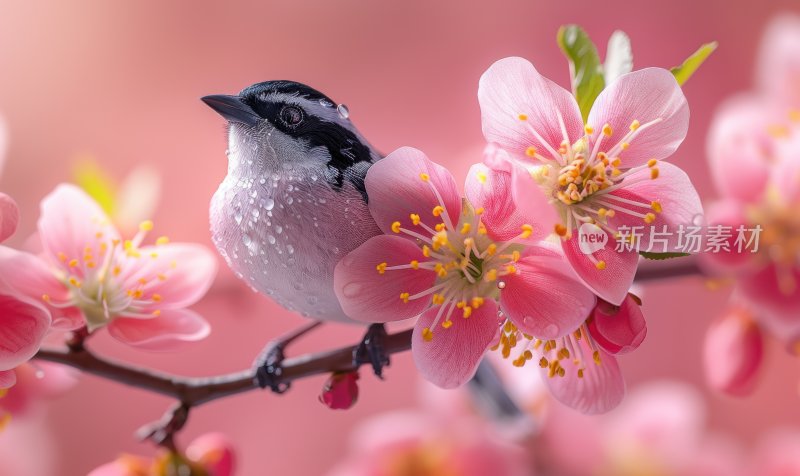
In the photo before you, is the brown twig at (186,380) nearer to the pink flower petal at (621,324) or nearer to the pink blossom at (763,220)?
the pink flower petal at (621,324)

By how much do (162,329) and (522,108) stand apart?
0.44ft

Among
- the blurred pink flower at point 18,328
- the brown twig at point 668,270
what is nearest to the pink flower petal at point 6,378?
the blurred pink flower at point 18,328

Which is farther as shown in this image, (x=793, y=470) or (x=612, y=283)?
(x=793, y=470)

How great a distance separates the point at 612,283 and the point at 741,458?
17.8 inches

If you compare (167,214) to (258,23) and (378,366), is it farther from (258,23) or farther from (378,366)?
(378,366)

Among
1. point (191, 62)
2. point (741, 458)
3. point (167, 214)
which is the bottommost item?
point (741, 458)

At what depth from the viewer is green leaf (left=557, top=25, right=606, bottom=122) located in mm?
220

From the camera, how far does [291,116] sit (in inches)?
8.2

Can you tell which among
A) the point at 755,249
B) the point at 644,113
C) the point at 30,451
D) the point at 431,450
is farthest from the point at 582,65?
the point at 30,451

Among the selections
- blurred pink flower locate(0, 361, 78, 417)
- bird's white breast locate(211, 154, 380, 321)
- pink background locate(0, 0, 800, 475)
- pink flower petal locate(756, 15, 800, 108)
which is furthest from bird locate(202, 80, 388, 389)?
pink flower petal locate(756, 15, 800, 108)

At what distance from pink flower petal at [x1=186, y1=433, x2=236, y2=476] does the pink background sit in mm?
195

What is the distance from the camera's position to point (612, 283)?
0.19 meters

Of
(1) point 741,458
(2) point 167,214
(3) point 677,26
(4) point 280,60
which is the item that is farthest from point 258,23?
(1) point 741,458

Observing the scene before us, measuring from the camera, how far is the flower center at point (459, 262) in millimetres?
200
